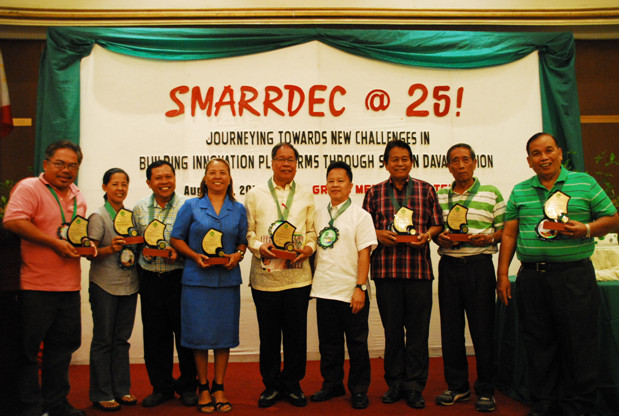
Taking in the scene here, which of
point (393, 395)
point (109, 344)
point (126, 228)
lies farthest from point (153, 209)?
point (393, 395)

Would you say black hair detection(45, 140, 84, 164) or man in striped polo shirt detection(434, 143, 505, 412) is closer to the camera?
black hair detection(45, 140, 84, 164)

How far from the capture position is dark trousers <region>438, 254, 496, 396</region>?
112 inches

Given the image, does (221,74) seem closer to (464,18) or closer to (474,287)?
(464,18)

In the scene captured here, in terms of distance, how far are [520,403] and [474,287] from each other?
2.61 ft

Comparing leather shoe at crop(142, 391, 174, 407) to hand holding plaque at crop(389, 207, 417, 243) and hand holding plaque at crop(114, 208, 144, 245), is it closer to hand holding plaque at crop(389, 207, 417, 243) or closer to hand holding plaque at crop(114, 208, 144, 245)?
hand holding plaque at crop(114, 208, 144, 245)

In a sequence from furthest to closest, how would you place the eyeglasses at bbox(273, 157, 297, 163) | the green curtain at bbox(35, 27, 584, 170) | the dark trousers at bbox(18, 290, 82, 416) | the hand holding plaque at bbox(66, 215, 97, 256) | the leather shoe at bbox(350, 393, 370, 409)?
1. the green curtain at bbox(35, 27, 584, 170)
2. the eyeglasses at bbox(273, 157, 297, 163)
3. the leather shoe at bbox(350, 393, 370, 409)
4. the hand holding plaque at bbox(66, 215, 97, 256)
5. the dark trousers at bbox(18, 290, 82, 416)

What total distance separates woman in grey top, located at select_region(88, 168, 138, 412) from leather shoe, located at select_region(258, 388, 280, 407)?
0.80 m

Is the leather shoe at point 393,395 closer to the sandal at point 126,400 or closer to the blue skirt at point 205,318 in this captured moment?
the blue skirt at point 205,318

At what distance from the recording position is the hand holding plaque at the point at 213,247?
106 inches

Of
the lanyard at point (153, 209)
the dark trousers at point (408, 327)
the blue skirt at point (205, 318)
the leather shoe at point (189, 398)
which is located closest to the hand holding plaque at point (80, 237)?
the lanyard at point (153, 209)

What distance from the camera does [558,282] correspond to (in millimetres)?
2527

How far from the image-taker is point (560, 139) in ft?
15.0

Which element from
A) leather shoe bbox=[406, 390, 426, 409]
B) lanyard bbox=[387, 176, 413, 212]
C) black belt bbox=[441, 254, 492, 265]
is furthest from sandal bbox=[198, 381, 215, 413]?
black belt bbox=[441, 254, 492, 265]

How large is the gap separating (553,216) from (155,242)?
220 cm
